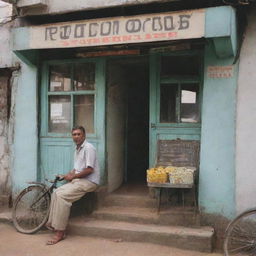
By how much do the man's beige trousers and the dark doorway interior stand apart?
2249 millimetres

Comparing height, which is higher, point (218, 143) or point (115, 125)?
Answer: point (115, 125)

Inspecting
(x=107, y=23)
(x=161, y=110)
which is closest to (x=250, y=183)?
(x=161, y=110)

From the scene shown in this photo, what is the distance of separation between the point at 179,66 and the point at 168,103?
0.67m

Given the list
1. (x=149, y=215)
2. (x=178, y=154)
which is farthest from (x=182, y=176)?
(x=149, y=215)

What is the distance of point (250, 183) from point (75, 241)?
2.88 meters

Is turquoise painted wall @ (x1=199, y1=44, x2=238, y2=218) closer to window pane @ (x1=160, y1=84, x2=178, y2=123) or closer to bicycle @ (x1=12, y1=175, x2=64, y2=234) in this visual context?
window pane @ (x1=160, y1=84, x2=178, y2=123)

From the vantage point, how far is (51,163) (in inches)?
290

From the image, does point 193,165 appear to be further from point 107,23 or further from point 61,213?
point 107,23

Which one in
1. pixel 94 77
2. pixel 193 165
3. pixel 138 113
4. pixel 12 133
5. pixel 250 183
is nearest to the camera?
pixel 250 183

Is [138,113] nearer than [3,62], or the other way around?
[3,62]

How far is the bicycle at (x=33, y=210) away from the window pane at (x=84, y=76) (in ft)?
6.05

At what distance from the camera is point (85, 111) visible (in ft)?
24.0

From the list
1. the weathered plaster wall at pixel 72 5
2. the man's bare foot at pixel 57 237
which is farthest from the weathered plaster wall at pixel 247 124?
the man's bare foot at pixel 57 237

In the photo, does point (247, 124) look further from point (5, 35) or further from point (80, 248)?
point (5, 35)
